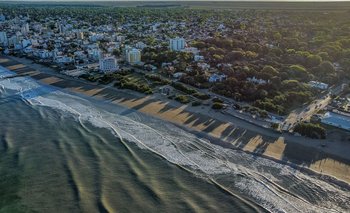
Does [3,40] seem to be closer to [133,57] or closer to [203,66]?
[133,57]

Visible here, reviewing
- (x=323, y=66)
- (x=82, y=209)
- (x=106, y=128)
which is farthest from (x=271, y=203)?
(x=323, y=66)

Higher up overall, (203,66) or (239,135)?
(203,66)

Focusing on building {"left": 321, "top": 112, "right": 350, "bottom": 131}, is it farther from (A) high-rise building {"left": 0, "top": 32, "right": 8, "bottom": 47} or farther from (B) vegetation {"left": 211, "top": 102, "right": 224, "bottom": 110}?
(A) high-rise building {"left": 0, "top": 32, "right": 8, "bottom": 47}

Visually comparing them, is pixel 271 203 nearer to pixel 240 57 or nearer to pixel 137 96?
pixel 137 96

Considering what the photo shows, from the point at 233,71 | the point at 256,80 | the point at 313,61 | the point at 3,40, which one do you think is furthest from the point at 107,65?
the point at 3,40

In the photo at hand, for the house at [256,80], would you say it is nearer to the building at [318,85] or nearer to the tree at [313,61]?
the building at [318,85]

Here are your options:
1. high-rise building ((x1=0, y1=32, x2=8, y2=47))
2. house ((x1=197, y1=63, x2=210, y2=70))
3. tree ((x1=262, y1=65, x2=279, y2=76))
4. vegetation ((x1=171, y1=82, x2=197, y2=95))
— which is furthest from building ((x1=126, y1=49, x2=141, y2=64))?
high-rise building ((x1=0, y1=32, x2=8, y2=47))
